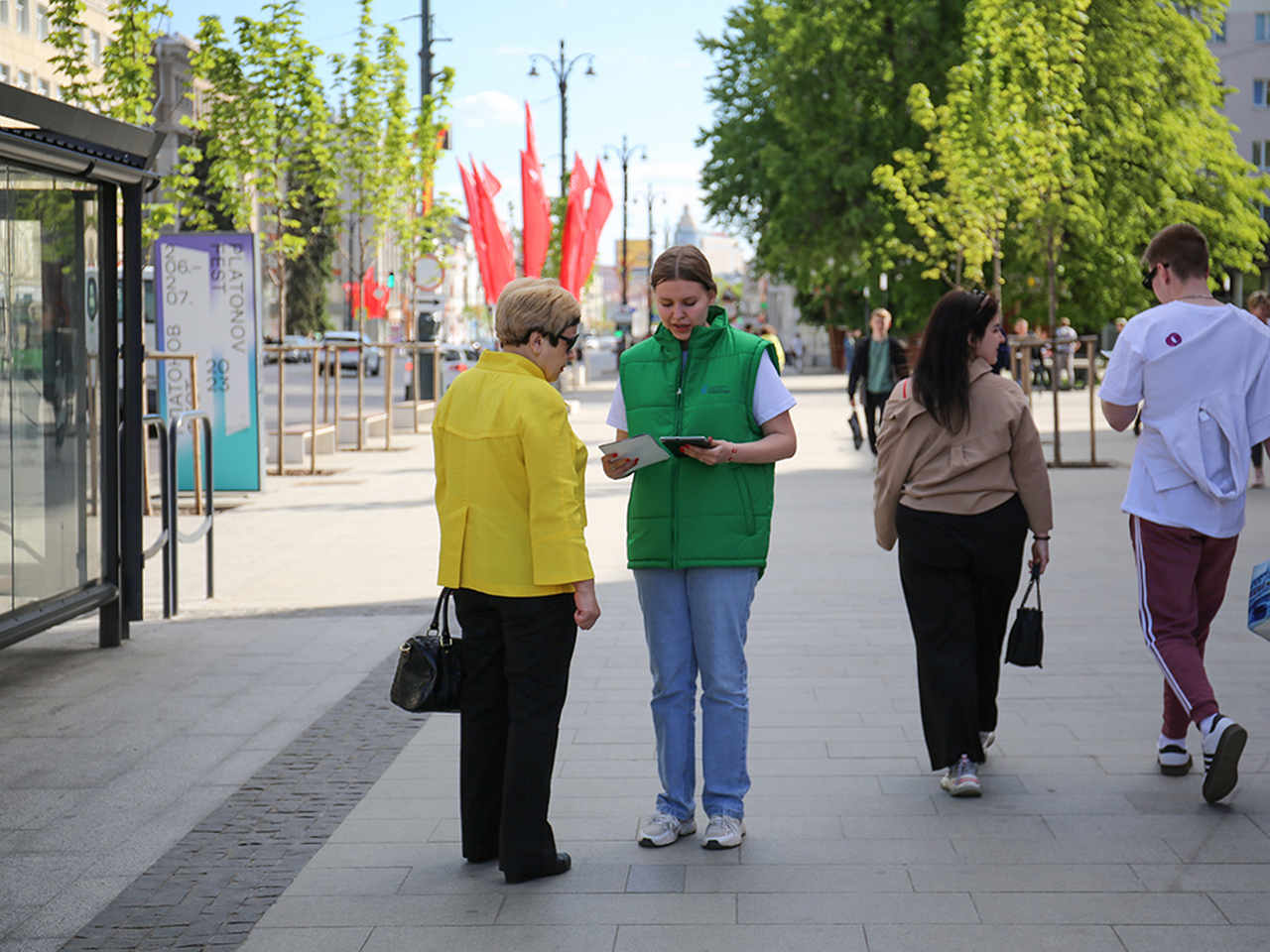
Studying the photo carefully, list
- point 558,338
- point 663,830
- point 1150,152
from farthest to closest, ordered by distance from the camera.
Answer: point 1150,152 < point 663,830 < point 558,338

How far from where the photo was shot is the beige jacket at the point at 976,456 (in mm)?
5500

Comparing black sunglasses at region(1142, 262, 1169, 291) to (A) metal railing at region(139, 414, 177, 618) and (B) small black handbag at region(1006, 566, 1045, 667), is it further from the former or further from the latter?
(A) metal railing at region(139, 414, 177, 618)

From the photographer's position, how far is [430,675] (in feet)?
15.2

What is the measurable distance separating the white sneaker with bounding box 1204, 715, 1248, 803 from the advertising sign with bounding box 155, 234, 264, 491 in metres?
11.9

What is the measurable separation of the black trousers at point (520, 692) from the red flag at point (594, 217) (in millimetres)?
22541

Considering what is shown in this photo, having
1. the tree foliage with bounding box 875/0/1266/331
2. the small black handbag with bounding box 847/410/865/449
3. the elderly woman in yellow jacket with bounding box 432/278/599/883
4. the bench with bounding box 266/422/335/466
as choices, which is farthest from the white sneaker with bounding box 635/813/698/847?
the tree foliage with bounding box 875/0/1266/331

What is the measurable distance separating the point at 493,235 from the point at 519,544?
21559 millimetres

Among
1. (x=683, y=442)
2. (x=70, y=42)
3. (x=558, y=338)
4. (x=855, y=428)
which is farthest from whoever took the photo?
(x=855, y=428)

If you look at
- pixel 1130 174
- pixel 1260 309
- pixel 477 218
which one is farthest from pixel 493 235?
pixel 1130 174

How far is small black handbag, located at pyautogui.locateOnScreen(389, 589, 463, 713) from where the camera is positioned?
4.64m

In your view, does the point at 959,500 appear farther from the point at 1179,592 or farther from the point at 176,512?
the point at 176,512

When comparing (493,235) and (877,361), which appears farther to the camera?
(493,235)

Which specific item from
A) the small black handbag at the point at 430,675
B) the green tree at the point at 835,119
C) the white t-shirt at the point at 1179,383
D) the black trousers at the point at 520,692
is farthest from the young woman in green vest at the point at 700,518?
the green tree at the point at 835,119

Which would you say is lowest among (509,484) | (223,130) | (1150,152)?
(509,484)
